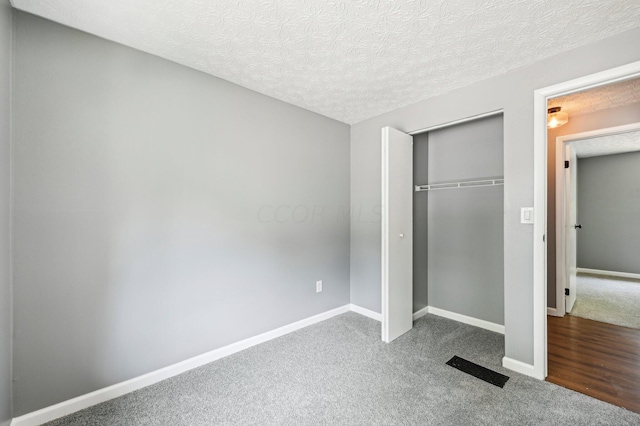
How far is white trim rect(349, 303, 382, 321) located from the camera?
3.10m

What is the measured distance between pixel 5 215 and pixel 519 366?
3.46 metres

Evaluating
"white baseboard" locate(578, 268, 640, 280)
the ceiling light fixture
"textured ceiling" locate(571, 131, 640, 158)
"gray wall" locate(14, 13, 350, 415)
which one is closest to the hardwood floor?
the ceiling light fixture

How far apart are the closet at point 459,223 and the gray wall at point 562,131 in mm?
988

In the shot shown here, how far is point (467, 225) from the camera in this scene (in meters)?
2.96

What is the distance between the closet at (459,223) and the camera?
2.75 metres

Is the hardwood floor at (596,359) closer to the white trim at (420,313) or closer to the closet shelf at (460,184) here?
the white trim at (420,313)

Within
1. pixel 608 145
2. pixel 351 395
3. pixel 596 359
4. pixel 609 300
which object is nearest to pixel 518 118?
pixel 596 359

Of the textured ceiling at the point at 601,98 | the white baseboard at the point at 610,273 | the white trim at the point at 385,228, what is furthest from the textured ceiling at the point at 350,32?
the white baseboard at the point at 610,273

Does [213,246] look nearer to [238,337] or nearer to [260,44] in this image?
[238,337]

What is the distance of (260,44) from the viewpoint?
181 centimetres

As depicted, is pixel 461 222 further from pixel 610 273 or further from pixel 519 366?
pixel 610 273

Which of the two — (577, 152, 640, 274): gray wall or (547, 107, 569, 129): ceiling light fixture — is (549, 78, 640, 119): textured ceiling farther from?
(577, 152, 640, 274): gray wall

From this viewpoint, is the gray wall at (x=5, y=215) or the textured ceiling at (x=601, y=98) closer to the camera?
the gray wall at (x=5, y=215)

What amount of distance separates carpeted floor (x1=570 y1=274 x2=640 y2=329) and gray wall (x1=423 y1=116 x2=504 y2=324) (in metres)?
1.43
